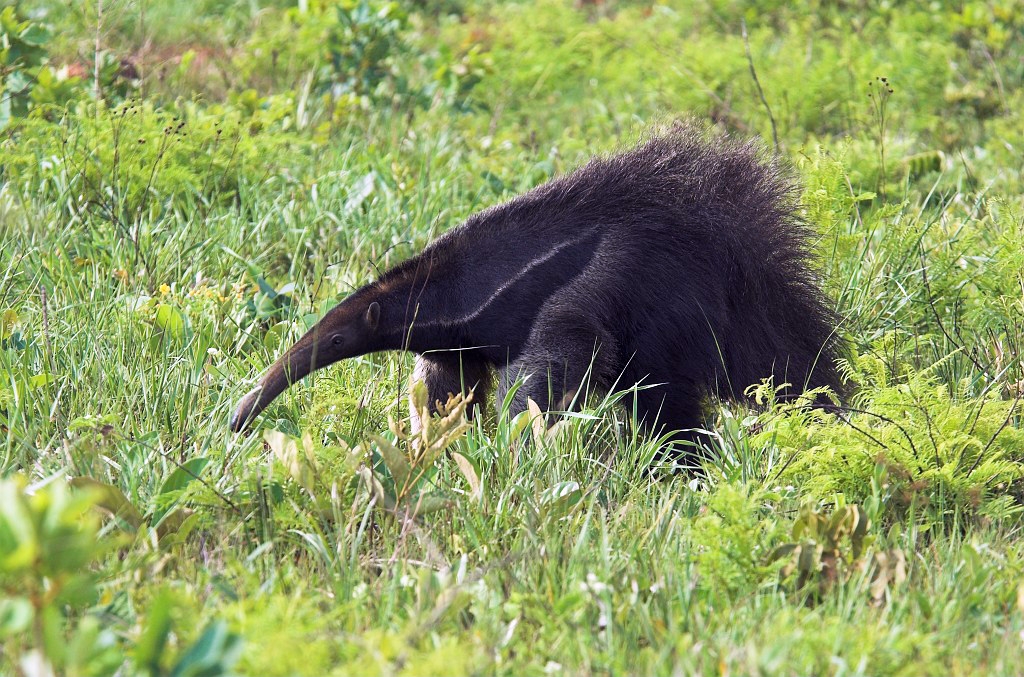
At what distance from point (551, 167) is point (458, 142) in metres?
1.01

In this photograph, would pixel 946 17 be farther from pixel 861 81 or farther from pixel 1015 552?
pixel 1015 552

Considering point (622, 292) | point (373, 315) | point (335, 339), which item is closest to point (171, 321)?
point (335, 339)

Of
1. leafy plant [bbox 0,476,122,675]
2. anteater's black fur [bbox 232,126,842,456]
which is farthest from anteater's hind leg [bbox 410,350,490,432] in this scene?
leafy plant [bbox 0,476,122,675]

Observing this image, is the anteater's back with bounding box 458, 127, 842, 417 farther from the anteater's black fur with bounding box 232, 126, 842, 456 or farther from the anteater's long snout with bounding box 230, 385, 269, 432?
the anteater's long snout with bounding box 230, 385, 269, 432

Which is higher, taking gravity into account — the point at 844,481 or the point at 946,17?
the point at 946,17

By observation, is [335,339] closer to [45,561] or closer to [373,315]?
[373,315]

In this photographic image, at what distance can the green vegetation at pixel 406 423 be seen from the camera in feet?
10.2

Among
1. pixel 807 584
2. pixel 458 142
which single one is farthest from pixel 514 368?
pixel 458 142

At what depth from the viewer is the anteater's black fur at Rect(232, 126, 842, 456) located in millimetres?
4891

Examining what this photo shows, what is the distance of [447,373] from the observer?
17.3 ft

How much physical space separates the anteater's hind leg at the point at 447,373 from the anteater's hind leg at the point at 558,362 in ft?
1.14

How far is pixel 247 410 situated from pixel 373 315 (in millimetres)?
705

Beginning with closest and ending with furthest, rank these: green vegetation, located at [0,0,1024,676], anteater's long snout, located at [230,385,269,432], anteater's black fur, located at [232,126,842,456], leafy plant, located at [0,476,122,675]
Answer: leafy plant, located at [0,476,122,675]
green vegetation, located at [0,0,1024,676]
anteater's long snout, located at [230,385,269,432]
anteater's black fur, located at [232,126,842,456]

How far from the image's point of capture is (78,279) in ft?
18.7
